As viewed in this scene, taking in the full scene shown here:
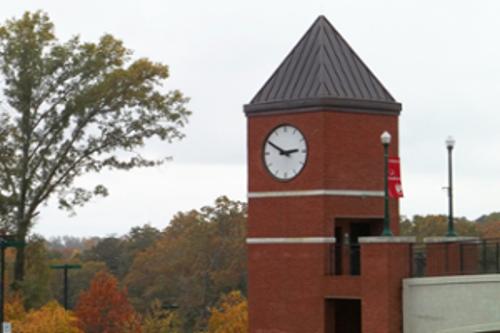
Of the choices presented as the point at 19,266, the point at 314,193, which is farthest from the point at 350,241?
the point at 19,266

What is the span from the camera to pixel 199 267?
9019 centimetres

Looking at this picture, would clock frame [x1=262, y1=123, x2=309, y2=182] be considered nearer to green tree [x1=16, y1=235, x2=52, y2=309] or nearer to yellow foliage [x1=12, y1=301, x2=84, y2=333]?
yellow foliage [x1=12, y1=301, x2=84, y2=333]

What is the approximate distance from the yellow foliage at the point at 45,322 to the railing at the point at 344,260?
1886cm

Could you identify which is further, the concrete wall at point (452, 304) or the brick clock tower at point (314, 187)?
the brick clock tower at point (314, 187)

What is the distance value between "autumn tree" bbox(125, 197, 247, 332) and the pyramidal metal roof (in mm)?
54449

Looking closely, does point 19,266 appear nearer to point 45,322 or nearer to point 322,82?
point 45,322

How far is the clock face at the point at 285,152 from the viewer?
32.0m

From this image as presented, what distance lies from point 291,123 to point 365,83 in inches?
103

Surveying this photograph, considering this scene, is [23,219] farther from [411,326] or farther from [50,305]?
[411,326]

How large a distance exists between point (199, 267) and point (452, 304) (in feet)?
203

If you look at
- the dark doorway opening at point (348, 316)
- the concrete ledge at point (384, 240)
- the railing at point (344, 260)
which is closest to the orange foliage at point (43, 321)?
the dark doorway opening at point (348, 316)

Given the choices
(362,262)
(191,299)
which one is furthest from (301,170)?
(191,299)

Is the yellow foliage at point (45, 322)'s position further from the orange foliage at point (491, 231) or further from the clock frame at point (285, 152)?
the orange foliage at point (491, 231)

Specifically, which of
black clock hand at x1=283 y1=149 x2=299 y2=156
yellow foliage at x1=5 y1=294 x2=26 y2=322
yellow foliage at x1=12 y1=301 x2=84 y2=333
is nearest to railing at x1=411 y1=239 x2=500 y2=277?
black clock hand at x1=283 y1=149 x2=299 y2=156
